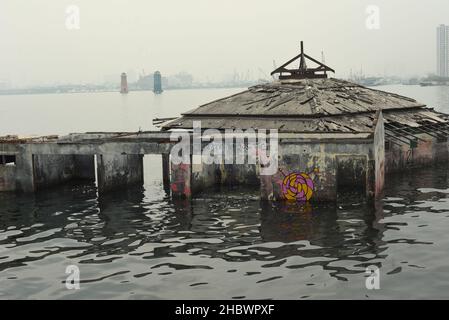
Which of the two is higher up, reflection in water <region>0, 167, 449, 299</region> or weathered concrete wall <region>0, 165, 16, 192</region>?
weathered concrete wall <region>0, 165, 16, 192</region>

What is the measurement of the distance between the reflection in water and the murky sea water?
48 mm

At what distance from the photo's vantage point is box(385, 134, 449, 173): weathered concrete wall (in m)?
38.6

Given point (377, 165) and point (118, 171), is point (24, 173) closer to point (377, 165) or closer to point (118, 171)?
point (118, 171)

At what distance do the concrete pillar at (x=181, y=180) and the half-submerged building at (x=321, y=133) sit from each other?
0.22ft

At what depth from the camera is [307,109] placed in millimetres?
38062

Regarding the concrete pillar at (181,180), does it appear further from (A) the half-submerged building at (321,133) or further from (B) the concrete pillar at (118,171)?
(B) the concrete pillar at (118,171)

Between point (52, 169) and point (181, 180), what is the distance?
11252mm

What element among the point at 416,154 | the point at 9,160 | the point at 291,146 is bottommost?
the point at 416,154

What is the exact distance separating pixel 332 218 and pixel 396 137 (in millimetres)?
11834

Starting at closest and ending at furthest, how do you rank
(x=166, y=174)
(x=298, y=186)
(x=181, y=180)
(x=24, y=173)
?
1. (x=298, y=186)
2. (x=181, y=180)
3. (x=24, y=173)
4. (x=166, y=174)

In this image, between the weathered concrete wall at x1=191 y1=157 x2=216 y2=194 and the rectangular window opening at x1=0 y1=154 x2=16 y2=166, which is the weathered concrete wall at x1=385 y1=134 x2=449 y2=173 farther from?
the rectangular window opening at x1=0 y1=154 x2=16 y2=166

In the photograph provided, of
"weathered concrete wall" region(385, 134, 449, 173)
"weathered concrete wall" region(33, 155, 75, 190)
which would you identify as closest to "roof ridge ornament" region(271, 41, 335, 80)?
"weathered concrete wall" region(385, 134, 449, 173)

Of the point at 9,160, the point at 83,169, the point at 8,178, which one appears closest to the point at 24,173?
the point at 8,178
